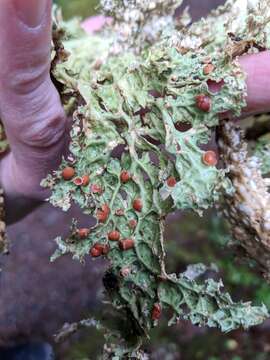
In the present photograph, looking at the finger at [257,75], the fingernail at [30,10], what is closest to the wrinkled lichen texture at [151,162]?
the finger at [257,75]

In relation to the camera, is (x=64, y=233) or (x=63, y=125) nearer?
(x=63, y=125)

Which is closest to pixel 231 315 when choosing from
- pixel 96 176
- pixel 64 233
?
pixel 96 176

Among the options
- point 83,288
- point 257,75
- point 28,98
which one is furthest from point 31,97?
point 83,288

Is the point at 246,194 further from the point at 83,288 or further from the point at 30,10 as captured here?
the point at 83,288

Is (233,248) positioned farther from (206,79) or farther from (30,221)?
(30,221)

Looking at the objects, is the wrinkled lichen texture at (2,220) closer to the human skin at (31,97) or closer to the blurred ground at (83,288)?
the human skin at (31,97)

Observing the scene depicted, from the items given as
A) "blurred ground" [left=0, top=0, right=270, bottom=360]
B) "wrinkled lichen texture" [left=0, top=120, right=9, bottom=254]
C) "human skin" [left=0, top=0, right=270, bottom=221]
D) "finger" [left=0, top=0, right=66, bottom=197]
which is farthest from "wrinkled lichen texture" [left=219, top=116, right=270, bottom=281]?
"blurred ground" [left=0, top=0, right=270, bottom=360]
